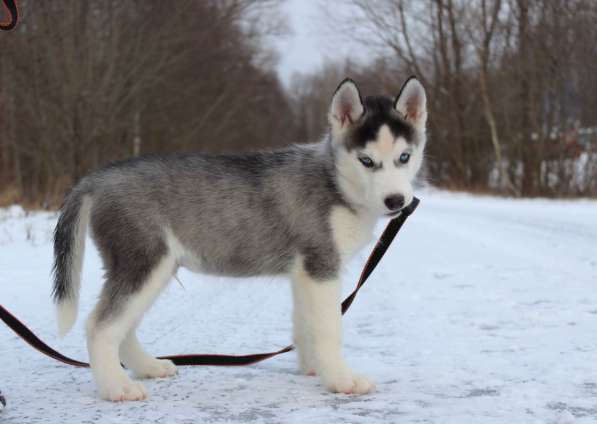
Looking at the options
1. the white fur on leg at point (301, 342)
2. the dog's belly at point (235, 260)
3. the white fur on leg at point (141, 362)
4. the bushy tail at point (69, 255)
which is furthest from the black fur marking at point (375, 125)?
the white fur on leg at point (141, 362)

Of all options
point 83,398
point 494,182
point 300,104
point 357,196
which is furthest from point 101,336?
point 300,104

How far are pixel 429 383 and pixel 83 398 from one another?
5.40 feet

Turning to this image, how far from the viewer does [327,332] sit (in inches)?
129

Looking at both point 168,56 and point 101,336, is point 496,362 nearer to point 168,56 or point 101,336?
point 101,336

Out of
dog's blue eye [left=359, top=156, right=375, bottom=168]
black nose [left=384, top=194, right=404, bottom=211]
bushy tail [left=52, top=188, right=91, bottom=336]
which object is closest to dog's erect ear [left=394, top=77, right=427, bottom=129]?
dog's blue eye [left=359, top=156, right=375, bottom=168]

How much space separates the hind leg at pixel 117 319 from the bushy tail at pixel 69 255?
210mm

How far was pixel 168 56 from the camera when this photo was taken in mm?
22844

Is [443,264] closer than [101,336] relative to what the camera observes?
No

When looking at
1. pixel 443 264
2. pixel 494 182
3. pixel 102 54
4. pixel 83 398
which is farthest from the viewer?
pixel 494 182

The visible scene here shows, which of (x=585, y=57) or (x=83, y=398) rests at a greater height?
(x=585, y=57)

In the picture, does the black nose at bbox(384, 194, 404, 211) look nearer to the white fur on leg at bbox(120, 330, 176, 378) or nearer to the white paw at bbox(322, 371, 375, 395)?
the white paw at bbox(322, 371, 375, 395)

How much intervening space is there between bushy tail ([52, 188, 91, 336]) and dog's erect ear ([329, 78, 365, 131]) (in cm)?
133

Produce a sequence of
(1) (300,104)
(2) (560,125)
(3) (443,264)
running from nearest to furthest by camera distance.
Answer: (3) (443,264) → (2) (560,125) → (1) (300,104)

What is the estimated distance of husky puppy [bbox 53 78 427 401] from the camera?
3.22m
